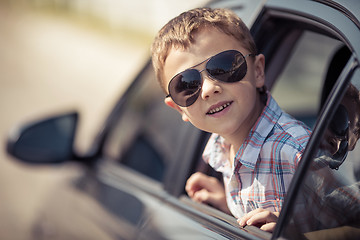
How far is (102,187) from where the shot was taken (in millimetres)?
2426

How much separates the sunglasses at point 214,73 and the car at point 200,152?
0.87ft

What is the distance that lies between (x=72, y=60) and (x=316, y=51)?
1089 centimetres

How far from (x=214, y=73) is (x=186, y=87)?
9 centimetres

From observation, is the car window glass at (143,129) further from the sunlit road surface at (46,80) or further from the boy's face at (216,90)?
the boy's face at (216,90)

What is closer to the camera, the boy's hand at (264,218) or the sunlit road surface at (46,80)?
the boy's hand at (264,218)

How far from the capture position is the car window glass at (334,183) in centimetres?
126

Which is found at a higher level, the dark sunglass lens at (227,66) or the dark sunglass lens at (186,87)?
the dark sunglass lens at (227,66)

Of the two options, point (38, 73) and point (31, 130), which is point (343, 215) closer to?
point (31, 130)

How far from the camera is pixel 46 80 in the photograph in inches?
444

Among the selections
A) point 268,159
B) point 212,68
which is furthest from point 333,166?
point 212,68

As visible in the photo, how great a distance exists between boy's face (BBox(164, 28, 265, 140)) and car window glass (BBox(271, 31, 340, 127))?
1277mm

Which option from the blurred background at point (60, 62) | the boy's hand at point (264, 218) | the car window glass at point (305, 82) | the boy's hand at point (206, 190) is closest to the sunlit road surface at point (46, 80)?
the blurred background at point (60, 62)

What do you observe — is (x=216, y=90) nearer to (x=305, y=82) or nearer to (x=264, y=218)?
(x=264, y=218)

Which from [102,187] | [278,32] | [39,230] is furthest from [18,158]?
[278,32]
